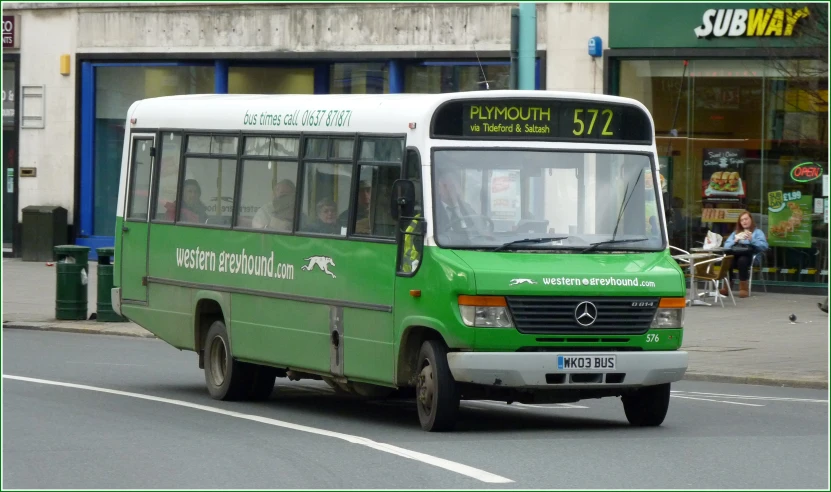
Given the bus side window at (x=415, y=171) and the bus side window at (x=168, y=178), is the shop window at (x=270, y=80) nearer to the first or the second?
the bus side window at (x=168, y=178)

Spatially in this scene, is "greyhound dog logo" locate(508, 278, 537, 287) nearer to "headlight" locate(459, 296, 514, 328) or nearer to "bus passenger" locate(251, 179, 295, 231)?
"headlight" locate(459, 296, 514, 328)

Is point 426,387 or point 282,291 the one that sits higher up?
point 282,291

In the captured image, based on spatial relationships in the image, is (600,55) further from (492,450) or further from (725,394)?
(492,450)

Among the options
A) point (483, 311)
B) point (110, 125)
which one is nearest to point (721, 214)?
point (110, 125)

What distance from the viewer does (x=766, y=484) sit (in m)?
8.64

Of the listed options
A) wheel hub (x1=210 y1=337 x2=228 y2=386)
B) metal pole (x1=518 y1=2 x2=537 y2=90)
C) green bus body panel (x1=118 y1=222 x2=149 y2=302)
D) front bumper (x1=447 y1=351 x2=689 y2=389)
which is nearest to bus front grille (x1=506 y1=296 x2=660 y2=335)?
front bumper (x1=447 y1=351 x2=689 y2=389)

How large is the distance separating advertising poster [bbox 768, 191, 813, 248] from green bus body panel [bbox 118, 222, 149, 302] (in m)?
13.7

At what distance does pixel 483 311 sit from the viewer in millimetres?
10602

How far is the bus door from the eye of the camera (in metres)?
14.8

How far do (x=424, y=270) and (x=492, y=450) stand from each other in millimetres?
1572

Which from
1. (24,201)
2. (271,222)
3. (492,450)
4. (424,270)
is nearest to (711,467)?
(492,450)

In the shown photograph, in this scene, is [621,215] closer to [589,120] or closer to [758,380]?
[589,120]

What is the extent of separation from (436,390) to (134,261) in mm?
5079

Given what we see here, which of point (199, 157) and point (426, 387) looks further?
point (199, 157)
